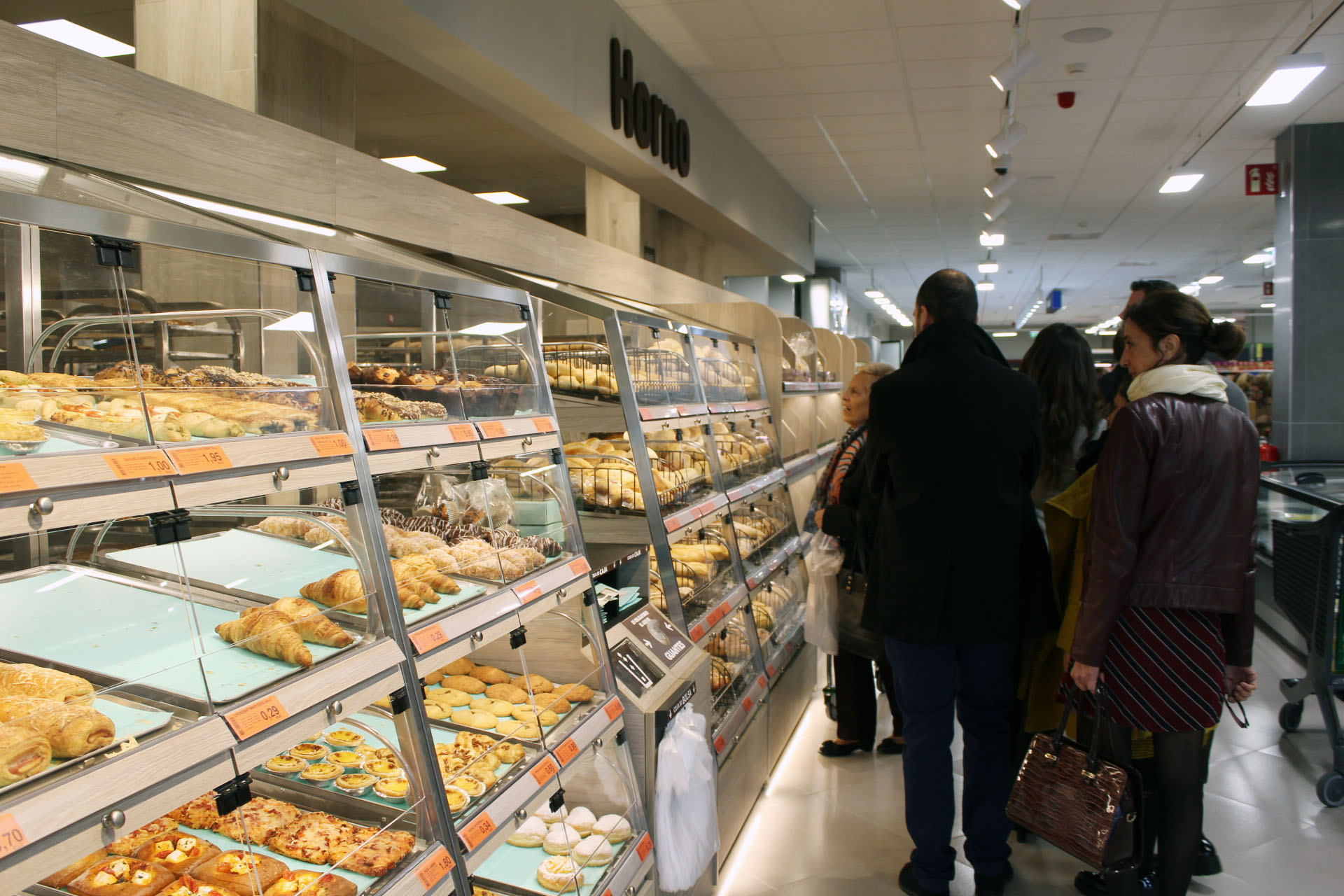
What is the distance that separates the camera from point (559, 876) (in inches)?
84.0

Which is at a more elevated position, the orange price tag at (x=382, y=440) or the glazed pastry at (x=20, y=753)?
the orange price tag at (x=382, y=440)

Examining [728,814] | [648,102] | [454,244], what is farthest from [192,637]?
[648,102]

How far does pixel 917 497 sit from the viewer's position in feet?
9.52

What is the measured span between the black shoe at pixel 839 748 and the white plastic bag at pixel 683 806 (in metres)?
1.64

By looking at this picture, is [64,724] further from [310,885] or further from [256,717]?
[310,885]

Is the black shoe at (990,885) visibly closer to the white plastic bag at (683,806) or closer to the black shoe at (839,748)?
the white plastic bag at (683,806)

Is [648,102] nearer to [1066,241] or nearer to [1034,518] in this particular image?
[1034,518]

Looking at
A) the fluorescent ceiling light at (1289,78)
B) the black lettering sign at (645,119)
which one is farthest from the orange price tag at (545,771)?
the fluorescent ceiling light at (1289,78)

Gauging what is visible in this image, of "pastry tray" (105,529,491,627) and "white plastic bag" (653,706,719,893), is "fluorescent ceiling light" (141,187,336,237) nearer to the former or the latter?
"pastry tray" (105,529,491,627)

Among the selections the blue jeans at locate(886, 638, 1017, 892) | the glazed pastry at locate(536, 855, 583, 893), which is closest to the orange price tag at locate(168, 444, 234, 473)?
the glazed pastry at locate(536, 855, 583, 893)

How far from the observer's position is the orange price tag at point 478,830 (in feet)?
5.68

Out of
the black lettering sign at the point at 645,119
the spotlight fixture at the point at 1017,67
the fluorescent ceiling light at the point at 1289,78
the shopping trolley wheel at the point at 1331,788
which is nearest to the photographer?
the shopping trolley wheel at the point at 1331,788

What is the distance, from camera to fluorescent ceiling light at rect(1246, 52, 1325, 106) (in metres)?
5.59

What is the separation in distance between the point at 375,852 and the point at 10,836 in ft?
2.32
